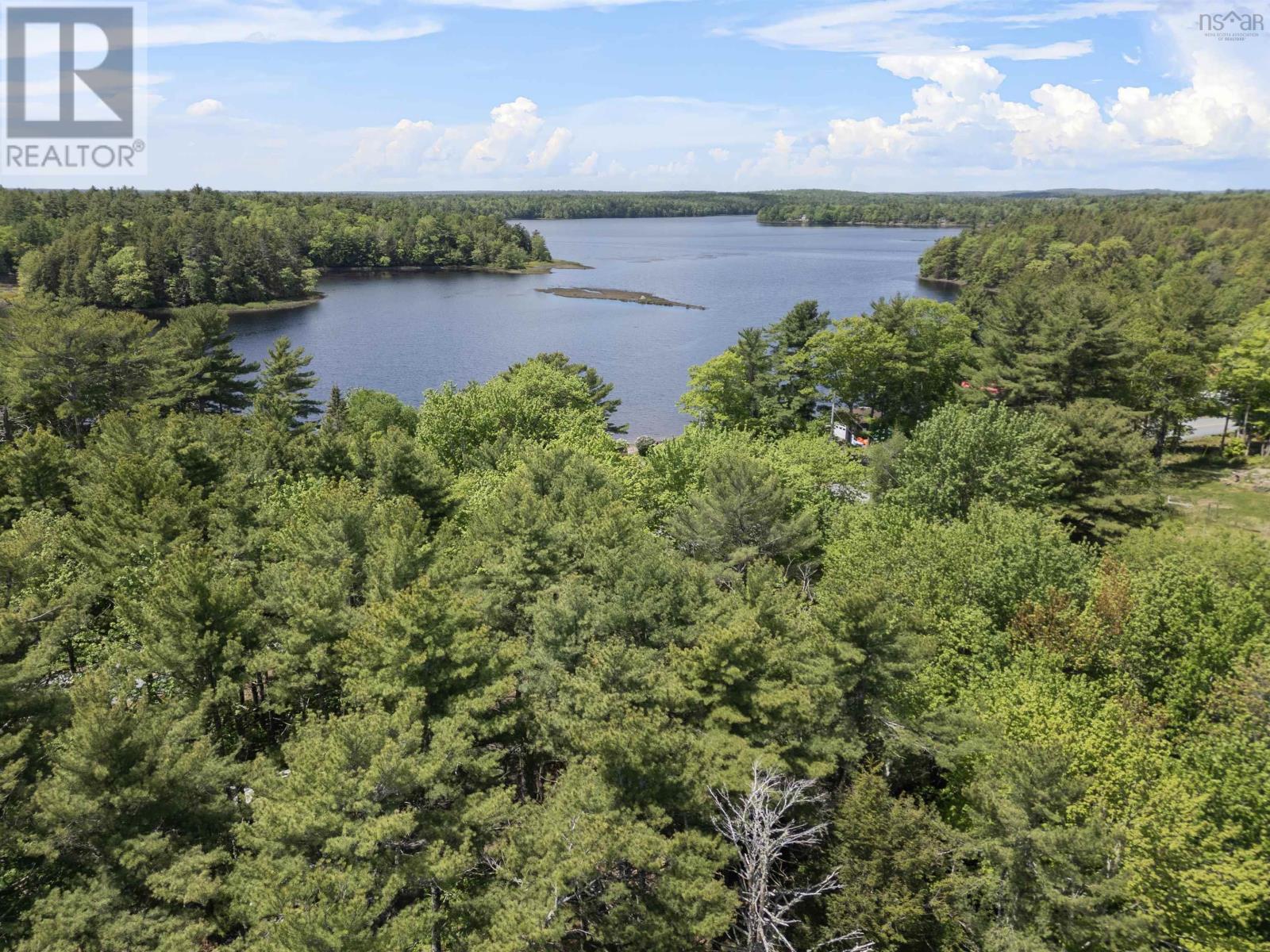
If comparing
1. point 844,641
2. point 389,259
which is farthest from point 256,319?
point 844,641

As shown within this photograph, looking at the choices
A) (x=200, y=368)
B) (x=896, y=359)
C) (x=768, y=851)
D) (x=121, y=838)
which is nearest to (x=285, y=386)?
(x=200, y=368)

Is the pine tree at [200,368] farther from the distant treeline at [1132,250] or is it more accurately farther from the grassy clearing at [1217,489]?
the distant treeline at [1132,250]

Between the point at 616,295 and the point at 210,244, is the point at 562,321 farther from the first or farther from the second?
the point at 210,244

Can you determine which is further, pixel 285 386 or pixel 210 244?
pixel 210 244

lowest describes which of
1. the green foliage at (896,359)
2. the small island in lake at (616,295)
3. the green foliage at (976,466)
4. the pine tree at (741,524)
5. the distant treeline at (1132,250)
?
the pine tree at (741,524)

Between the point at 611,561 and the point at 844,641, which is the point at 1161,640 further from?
the point at 611,561

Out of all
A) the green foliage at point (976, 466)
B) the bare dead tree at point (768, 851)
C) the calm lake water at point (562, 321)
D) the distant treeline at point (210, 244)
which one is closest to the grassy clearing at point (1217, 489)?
the green foliage at point (976, 466)

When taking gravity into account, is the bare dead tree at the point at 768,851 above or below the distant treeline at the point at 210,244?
below

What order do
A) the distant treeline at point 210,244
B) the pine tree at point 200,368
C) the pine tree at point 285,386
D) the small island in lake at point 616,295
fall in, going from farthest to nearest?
1. the small island in lake at point 616,295
2. the distant treeline at point 210,244
3. the pine tree at point 200,368
4. the pine tree at point 285,386
